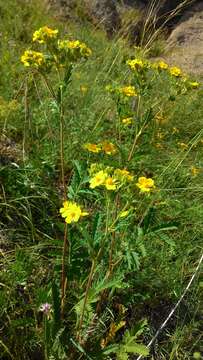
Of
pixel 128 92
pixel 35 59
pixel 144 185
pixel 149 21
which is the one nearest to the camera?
pixel 144 185

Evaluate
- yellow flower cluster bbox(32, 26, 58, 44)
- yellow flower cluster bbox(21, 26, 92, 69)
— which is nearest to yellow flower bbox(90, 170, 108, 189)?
yellow flower cluster bbox(21, 26, 92, 69)

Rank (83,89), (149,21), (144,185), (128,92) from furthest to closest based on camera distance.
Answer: (149,21)
(83,89)
(128,92)
(144,185)

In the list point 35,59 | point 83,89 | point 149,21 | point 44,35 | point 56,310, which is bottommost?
point 149,21

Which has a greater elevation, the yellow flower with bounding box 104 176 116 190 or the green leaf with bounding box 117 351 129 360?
the yellow flower with bounding box 104 176 116 190

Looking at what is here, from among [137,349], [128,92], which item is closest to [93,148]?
[128,92]

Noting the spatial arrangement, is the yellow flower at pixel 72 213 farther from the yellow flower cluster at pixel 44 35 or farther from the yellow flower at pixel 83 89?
the yellow flower at pixel 83 89

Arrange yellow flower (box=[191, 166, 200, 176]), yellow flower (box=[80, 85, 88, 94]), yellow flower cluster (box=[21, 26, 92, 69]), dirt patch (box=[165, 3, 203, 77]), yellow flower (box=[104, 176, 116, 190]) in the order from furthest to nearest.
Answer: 1. dirt patch (box=[165, 3, 203, 77])
2. yellow flower (box=[80, 85, 88, 94])
3. yellow flower (box=[191, 166, 200, 176])
4. yellow flower cluster (box=[21, 26, 92, 69])
5. yellow flower (box=[104, 176, 116, 190])

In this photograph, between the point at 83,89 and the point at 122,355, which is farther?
the point at 83,89

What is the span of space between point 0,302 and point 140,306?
0.69 metres

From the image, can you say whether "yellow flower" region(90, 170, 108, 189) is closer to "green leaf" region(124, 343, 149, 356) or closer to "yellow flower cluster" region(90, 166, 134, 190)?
"yellow flower cluster" region(90, 166, 134, 190)

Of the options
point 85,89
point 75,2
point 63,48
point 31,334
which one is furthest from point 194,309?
point 75,2

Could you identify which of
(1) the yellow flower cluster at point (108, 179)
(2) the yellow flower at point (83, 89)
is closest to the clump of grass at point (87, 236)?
(1) the yellow flower cluster at point (108, 179)

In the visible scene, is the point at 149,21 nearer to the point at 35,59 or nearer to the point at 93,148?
the point at 35,59

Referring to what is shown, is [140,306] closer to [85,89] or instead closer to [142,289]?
[142,289]
